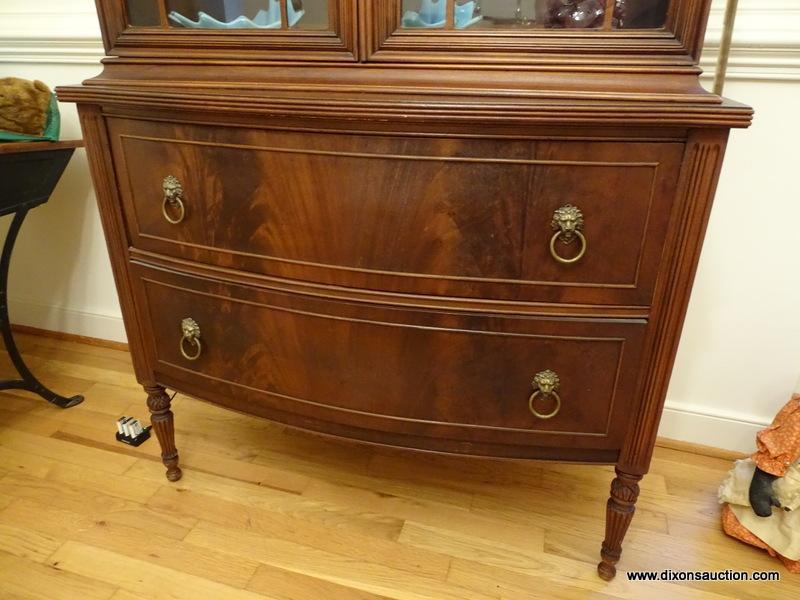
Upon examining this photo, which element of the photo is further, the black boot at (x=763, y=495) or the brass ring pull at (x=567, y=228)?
the black boot at (x=763, y=495)

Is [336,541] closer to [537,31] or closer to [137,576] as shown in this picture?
[137,576]

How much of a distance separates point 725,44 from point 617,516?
98cm

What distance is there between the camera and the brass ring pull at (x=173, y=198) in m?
1.01

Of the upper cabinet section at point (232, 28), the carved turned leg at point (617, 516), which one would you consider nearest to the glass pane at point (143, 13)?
the upper cabinet section at point (232, 28)

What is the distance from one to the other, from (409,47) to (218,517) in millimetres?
1103

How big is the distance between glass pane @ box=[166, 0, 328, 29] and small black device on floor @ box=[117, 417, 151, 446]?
3.47 ft

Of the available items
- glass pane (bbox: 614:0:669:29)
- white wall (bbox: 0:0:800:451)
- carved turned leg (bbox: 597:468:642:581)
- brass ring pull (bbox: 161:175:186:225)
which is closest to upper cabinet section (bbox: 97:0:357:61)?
brass ring pull (bbox: 161:175:186:225)

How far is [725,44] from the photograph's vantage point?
3.76 ft

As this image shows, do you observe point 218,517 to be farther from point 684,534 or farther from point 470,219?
point 684,534

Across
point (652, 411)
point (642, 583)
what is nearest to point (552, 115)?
point (652, 411)

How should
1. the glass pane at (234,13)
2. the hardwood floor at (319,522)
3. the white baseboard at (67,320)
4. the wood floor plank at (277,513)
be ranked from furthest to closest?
the white baseboard at (67,320) → the wood floor plank at (277,513) → the hardwood floor at (319,522) → the glass pane at (234,13)

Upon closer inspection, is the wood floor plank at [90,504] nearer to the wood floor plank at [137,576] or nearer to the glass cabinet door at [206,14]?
the wood floor plank at [137,576]

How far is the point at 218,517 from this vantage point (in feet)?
4.32

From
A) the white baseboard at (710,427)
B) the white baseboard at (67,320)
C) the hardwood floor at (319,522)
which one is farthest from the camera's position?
the white baseboard at (67,320)
